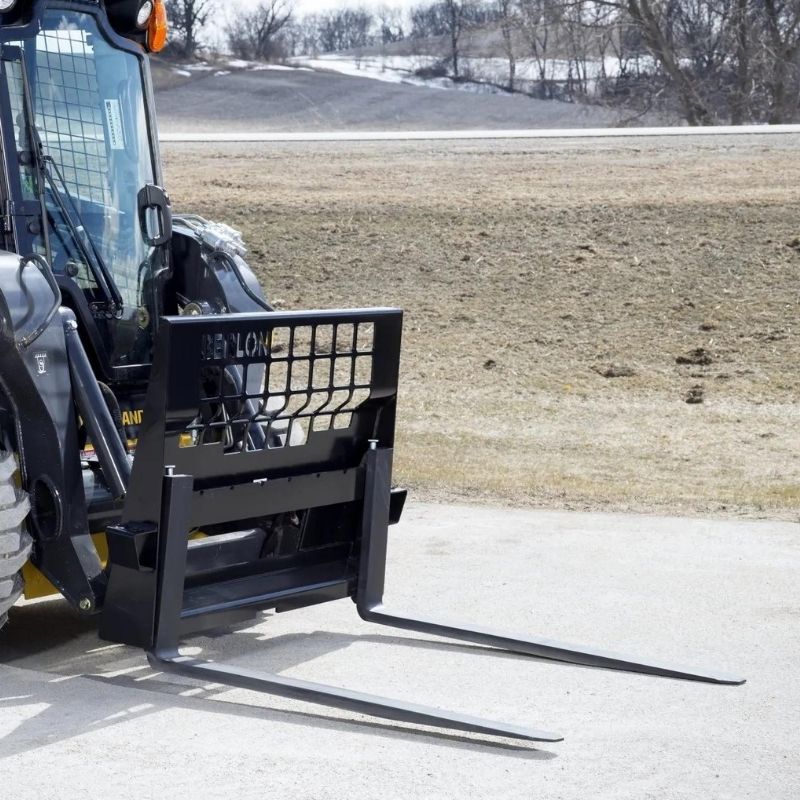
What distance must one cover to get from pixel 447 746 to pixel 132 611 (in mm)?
1315

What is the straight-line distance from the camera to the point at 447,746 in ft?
15.6

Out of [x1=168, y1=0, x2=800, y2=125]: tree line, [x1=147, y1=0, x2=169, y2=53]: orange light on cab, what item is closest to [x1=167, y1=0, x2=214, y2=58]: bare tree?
Answer: [x1=168, y1=0, x2=800, y2=125]: tree line

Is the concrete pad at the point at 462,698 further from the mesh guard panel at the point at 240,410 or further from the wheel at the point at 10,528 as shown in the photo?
the mesh guard panel at the point at 240,410

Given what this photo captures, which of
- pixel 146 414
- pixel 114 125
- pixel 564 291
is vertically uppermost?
pixel 114 125

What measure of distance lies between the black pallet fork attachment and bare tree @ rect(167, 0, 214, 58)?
36430 mm

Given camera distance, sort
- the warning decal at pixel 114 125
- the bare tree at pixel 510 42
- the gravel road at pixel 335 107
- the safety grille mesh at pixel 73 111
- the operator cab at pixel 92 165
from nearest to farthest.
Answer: the operator cab at pixel 92 165
the safety grille mesh at pixel 73 111
the warning decal at pixel 114 125
the gravel road at pixel 335 107
the bare tree at pixel 510 42

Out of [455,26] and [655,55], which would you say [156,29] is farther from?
[455,26]

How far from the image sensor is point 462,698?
5.26 meters

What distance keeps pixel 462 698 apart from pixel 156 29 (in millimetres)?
3448

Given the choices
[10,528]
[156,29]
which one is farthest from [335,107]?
[10,528]

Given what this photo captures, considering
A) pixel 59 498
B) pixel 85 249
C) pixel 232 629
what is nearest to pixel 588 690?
pixel 232 629

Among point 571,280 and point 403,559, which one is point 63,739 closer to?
point 403,559

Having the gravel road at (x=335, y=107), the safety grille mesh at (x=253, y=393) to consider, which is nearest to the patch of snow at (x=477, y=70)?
the gravel road at (x=335, y=107)

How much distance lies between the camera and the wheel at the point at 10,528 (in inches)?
203
